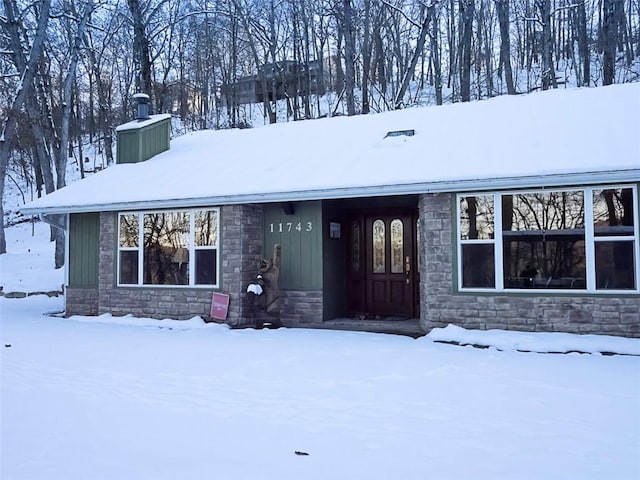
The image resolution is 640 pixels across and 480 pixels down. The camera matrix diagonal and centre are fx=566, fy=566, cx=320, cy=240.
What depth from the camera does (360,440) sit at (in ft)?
12.6

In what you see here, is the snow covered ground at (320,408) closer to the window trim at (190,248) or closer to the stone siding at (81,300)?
the window trim at (190,248)

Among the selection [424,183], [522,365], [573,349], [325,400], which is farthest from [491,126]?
[325,400]

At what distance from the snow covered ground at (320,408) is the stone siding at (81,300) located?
2903 millimetres

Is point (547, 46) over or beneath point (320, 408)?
over

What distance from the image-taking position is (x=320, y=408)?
15.1ft

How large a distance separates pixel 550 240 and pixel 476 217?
103cm

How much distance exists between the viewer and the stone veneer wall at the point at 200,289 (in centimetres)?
938

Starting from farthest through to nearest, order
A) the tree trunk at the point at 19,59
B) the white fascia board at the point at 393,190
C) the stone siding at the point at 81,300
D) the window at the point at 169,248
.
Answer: the tree trunk at the point at 19,59, the stone siding at the point at 81,300, the window at the point at 169,248, the white fascia board at the point at 393,190

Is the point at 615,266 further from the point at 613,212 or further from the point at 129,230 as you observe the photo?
the point at 129,230

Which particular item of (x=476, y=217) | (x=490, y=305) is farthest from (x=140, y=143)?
(x=490, y=305)

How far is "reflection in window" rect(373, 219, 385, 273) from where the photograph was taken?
10375mm

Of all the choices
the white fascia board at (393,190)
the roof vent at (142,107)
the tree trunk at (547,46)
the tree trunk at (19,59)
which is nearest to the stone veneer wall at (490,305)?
the white fascia board at (393,190)

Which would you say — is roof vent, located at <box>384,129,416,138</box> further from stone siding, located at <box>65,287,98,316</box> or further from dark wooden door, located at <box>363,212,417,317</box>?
stone siding, located at <box>65,287,98,316</box>

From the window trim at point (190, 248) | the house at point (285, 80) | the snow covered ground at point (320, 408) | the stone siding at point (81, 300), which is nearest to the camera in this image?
the snow covered ground at point (320, 408)
